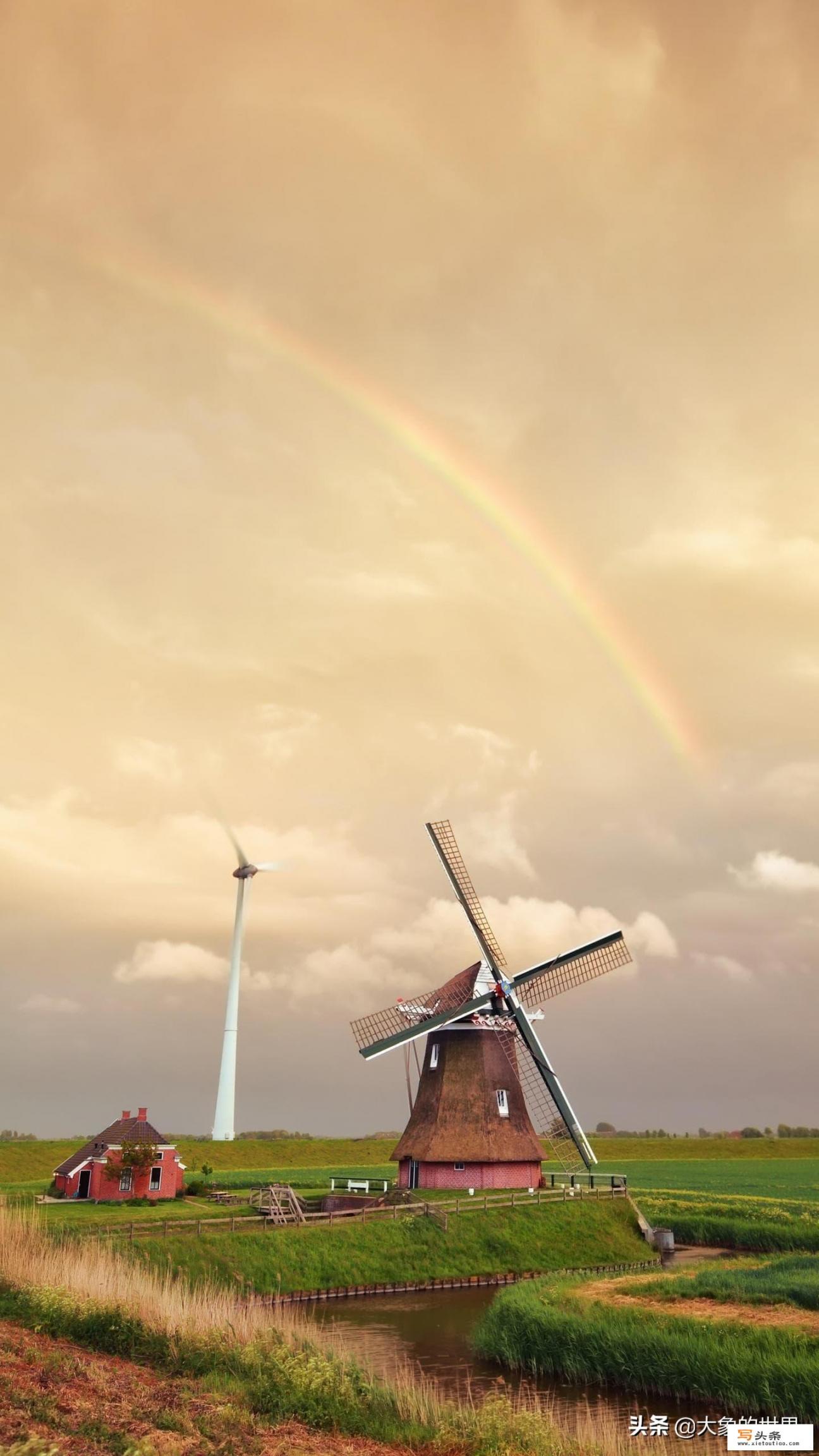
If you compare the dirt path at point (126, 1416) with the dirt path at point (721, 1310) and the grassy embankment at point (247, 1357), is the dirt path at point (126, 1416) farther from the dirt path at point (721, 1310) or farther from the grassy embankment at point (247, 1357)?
the dirt path at point (721, 1310)

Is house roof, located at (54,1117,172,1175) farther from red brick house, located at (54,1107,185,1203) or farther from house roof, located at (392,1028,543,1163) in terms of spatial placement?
house roof, located at (392,1028,543,1163)

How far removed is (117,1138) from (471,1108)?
1521cm

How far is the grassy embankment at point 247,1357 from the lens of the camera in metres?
14.9

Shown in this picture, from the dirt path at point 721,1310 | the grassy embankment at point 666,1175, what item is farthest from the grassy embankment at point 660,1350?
the grassy embankment at point 666,1175

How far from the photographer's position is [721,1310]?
971 inches

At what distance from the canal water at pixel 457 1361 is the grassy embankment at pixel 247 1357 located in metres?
1.15

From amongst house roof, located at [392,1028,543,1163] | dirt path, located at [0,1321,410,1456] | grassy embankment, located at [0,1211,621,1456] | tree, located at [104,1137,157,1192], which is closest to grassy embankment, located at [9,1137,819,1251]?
tree, located at [104,1137,157,1192]

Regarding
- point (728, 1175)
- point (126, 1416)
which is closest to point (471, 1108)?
point (126, 1416)

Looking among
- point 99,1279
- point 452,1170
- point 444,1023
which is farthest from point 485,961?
point 99,1279

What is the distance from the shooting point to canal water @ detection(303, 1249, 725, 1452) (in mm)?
19891

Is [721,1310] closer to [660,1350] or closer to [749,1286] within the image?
[749,1286]

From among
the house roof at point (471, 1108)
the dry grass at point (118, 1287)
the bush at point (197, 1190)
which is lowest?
the dry grass at point (118, 1287)

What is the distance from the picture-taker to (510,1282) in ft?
124

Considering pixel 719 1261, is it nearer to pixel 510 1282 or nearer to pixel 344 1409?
pixel 510 1282
